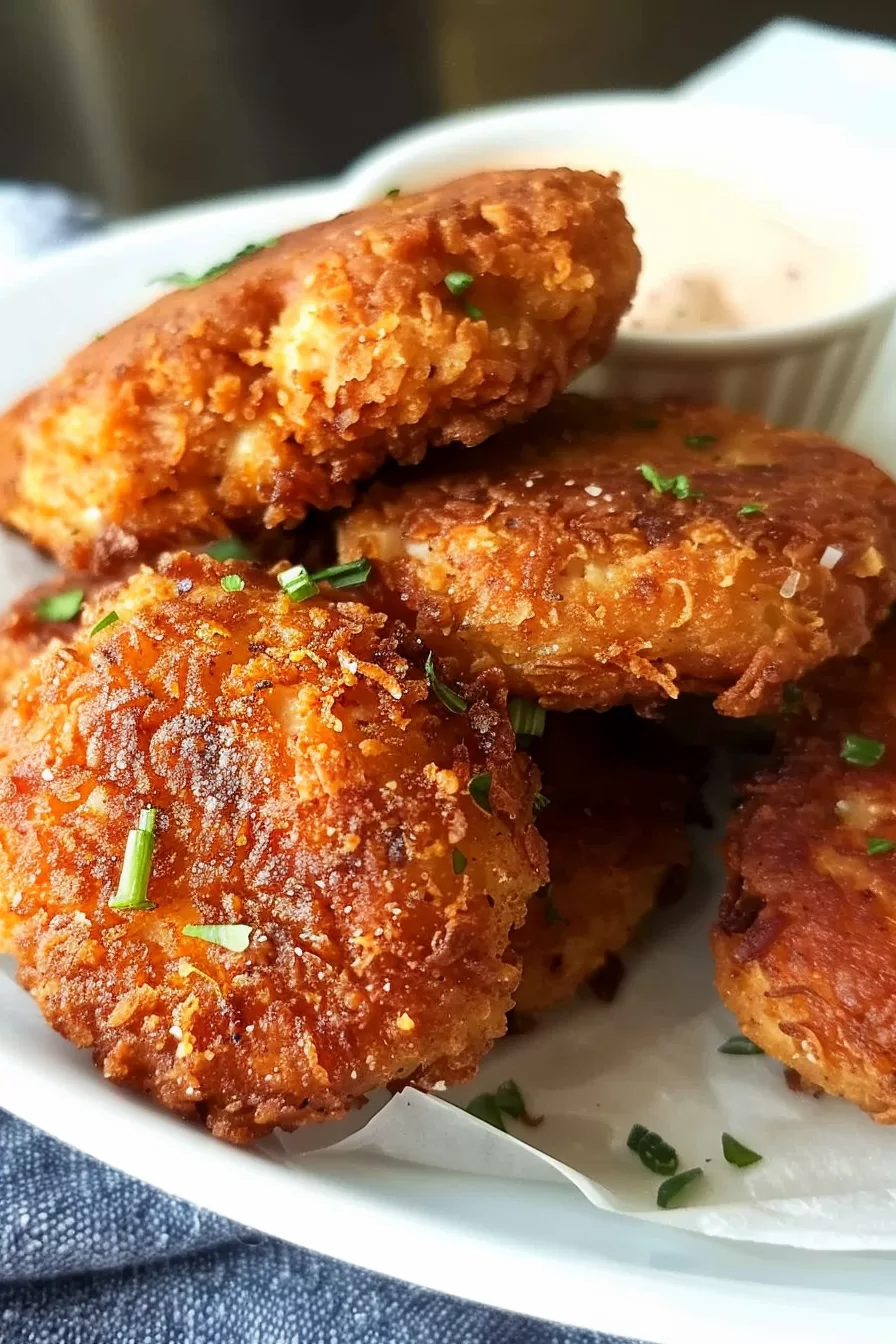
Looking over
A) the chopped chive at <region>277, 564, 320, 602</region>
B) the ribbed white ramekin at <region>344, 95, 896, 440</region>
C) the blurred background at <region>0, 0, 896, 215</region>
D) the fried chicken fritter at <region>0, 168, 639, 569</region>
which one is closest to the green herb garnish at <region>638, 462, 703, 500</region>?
the fried chicken fritter at <region>0, 168, 639, 569</region>

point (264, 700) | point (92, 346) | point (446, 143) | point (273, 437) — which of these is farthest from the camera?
point (446, 143)

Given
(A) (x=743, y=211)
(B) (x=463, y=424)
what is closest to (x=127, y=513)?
(B) (x=463, y=424)

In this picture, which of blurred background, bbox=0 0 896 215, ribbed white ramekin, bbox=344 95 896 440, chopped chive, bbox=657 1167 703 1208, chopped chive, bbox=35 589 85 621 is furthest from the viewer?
blurred background, bbox=0 0 896 215

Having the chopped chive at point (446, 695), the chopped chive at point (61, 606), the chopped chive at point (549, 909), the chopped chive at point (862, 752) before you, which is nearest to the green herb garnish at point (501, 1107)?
the chopped chive at point (549, 909)

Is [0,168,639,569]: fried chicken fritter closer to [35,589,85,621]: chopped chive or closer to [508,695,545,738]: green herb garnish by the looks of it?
[35,589,85,621]: chopped chive

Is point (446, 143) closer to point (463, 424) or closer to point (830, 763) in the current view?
point (463, 424)

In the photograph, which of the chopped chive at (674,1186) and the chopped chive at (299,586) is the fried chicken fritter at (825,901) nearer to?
the chopped chive at (674,1186)

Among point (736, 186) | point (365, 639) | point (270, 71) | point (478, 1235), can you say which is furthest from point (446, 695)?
point (270, 71)
